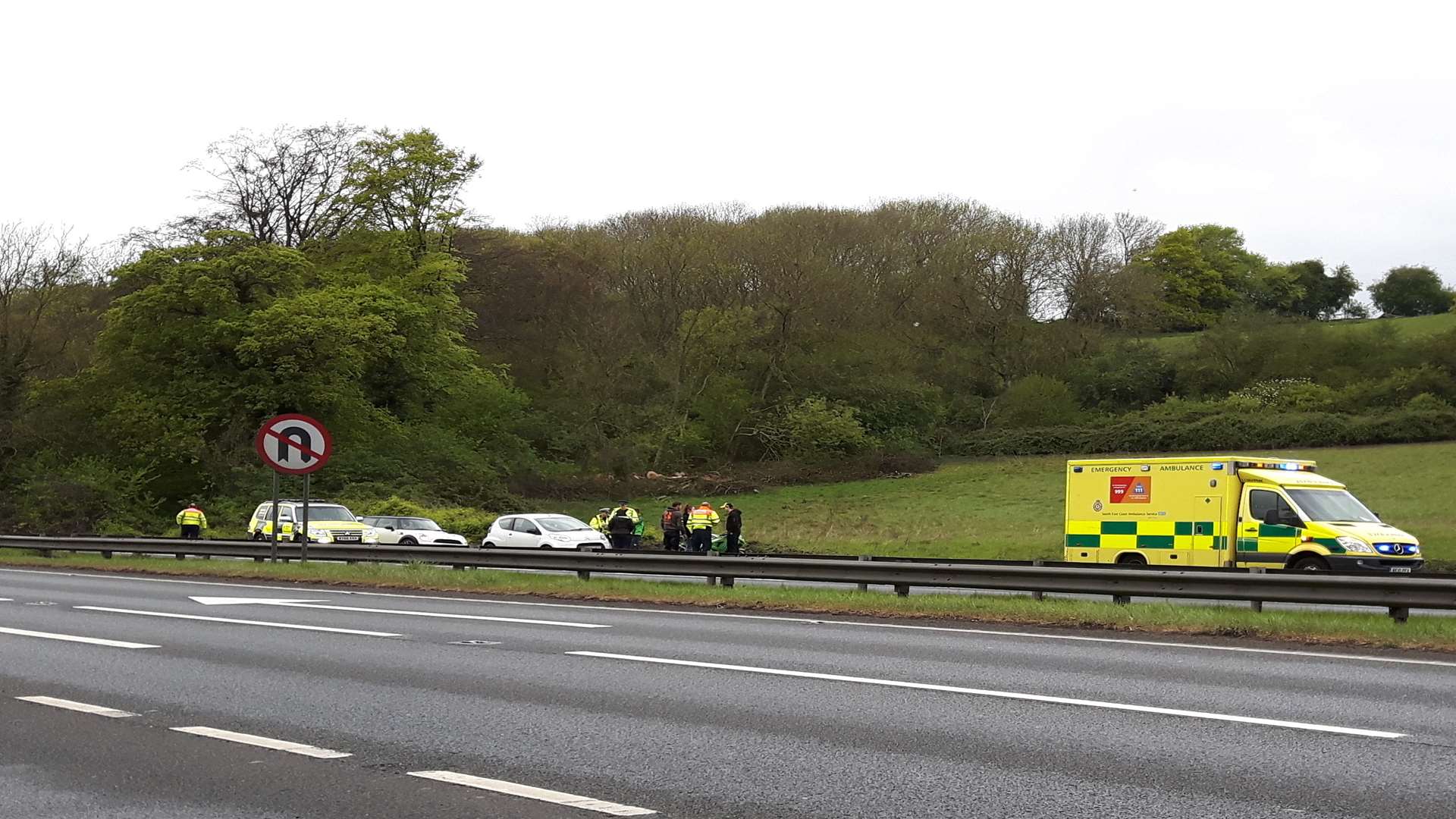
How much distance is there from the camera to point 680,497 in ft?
187

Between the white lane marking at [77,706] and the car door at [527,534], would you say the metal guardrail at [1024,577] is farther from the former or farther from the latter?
the white lane marking at [77,706]

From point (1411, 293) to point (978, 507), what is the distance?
197 ft

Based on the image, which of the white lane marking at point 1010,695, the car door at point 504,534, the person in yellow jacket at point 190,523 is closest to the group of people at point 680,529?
the car door at point 504,534

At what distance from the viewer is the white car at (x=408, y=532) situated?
36.8 m

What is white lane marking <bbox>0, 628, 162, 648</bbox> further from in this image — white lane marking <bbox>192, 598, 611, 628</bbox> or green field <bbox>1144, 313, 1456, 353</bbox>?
green field <bbox>1144, 313, 1456, 353</bbox>

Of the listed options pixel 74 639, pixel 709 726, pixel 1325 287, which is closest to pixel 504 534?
pixel 74 639

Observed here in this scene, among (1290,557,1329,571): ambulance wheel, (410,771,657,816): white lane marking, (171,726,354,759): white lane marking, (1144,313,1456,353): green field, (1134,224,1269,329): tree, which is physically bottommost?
(171,726,354,759): white lane marking

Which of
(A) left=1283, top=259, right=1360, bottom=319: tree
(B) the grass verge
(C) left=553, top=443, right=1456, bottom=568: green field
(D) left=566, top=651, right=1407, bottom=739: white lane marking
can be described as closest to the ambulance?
(B) the grass verge

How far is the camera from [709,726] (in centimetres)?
793

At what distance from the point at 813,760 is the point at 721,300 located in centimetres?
5698

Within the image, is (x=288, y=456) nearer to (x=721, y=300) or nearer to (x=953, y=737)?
(x=953, y=737)

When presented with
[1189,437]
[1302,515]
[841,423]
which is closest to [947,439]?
[841,423]

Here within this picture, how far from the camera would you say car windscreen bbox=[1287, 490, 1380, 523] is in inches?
906

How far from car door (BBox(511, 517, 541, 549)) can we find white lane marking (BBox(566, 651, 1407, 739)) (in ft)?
68.2
